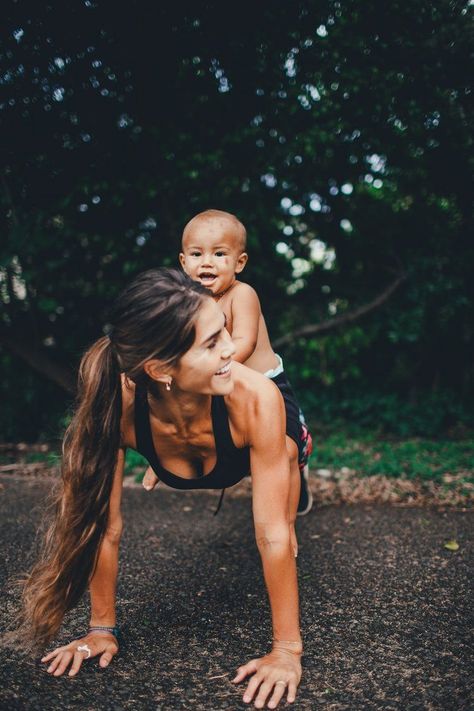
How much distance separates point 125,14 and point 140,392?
3.32m

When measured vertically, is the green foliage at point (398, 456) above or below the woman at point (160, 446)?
below

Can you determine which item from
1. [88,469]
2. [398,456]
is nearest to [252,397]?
[88,469]

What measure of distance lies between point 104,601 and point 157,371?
89 centimetres

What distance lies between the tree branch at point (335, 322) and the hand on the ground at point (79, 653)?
401cm

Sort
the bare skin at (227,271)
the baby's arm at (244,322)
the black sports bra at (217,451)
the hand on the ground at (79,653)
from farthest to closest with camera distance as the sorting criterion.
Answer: the bare skin at (227,271), the baby's arm at (244,322), the black sports bra at (217,451), the hand on the ground at (79,653)

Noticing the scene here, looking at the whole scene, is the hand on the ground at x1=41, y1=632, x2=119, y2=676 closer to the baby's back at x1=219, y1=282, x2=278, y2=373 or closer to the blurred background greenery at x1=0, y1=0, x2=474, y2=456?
the baby's back at x1=219, y1=282, x2=278, y2=373

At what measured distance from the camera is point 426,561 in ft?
9.80

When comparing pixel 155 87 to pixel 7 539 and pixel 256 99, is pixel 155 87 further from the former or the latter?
pixel 7 539

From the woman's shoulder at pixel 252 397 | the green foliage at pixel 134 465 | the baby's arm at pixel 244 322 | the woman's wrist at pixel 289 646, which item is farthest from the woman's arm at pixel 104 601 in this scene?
the green foliage at pixel 134 465

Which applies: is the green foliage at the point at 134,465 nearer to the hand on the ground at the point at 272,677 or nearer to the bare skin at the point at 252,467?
the bare skin at the point at 252,467

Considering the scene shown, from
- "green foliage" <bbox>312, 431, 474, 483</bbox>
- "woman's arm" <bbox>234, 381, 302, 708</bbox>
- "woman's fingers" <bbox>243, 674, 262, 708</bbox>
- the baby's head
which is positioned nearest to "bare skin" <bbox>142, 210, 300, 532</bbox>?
the baby's head

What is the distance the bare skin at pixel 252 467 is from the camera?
6.40 feet

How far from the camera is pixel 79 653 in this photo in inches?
81.2

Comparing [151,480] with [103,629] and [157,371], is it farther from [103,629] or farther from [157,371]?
[157,371]
